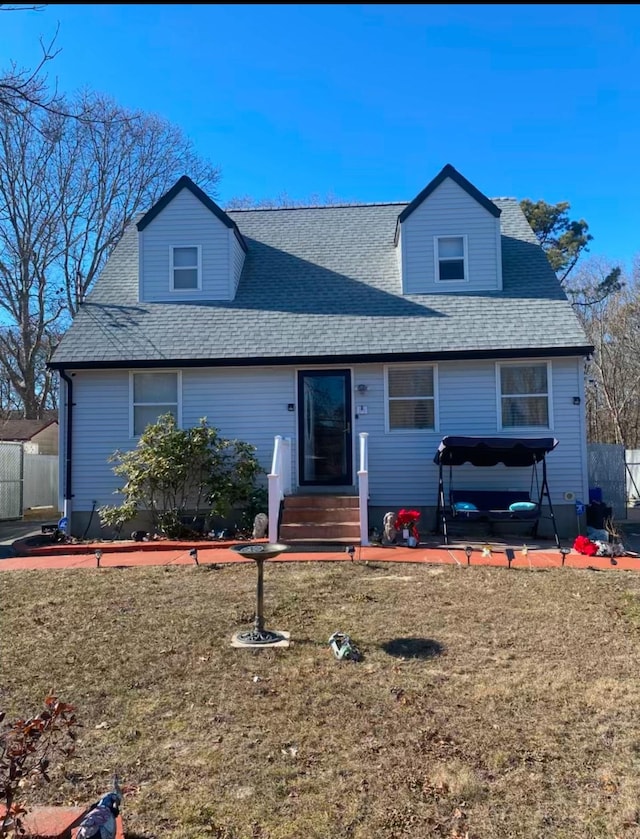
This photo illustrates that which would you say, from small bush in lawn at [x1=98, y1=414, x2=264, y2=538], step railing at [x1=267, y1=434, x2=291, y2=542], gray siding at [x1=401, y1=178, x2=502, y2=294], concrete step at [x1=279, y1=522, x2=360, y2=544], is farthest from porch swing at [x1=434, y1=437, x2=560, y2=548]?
gray siding at [x1=401, y1=178, x2=502, y2=294]

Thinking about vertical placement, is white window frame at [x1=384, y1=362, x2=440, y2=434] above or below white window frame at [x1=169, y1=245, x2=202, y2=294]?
below

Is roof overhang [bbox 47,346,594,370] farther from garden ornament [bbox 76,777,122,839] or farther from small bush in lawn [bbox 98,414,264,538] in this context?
garden ornament [bbox 76,777,122,839]

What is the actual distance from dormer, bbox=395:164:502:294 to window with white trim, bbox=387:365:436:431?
191 cm

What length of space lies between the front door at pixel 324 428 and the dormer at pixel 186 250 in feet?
9.12

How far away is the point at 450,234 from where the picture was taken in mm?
11539

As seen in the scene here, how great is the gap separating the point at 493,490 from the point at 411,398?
209cm

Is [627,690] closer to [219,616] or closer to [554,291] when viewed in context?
[219,616]

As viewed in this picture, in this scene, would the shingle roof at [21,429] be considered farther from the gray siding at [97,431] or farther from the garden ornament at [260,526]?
the garden ornament at [260,526]

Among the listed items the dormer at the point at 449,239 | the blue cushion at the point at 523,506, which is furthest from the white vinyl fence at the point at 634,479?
the blue cushion at the point at 523,506

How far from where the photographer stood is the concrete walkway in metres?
7.60

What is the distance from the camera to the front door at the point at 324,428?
35.1ft

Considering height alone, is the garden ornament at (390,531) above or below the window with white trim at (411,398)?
below

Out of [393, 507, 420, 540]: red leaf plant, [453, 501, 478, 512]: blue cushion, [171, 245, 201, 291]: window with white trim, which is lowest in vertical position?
[393, 507, 420, 540]: red leaf plant

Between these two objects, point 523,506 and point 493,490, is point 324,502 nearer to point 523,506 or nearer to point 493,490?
point 493,490
